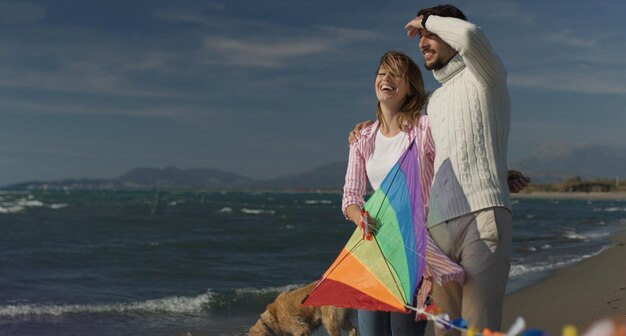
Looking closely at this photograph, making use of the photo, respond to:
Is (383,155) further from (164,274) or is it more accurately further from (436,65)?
(164,274)

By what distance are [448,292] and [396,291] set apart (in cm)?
21

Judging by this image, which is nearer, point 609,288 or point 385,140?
point 385,140

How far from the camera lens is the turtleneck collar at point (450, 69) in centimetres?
262

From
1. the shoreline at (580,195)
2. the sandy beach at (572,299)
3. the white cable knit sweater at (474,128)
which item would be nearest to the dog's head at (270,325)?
the sandy beach at (572,299)

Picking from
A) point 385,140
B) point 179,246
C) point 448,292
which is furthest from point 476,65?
point 179,246

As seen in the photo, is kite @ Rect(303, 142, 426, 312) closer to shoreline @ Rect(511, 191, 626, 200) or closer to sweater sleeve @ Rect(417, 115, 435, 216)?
sweater sleeve @ Rect(417, 115, 435, 216)

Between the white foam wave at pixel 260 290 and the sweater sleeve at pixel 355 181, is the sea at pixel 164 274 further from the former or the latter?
the sweater sleeve at pixel 355 181

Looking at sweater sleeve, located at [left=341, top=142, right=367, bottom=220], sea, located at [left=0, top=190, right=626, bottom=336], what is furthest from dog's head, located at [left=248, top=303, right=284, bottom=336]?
sweater sleeve, located at [left=341, top=142, right=367, bottom=220]

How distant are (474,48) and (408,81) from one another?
0.51 meters

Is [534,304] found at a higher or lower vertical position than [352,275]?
lower

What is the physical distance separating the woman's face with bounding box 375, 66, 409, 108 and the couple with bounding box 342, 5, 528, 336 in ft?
0.60

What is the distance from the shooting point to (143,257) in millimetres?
15383

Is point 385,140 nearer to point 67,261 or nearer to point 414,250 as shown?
point 414,250

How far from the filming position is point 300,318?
595 cm
